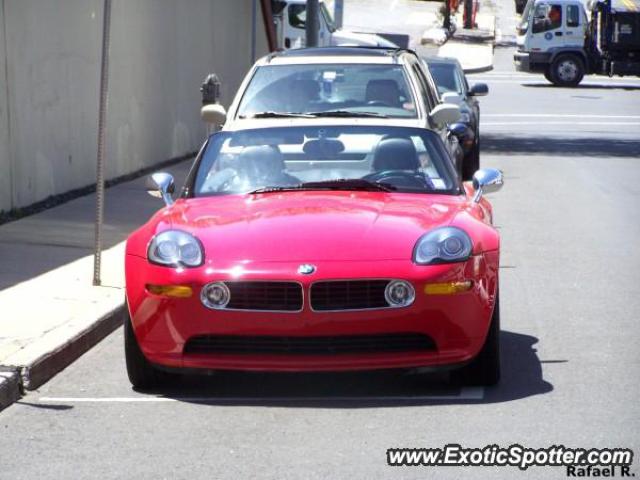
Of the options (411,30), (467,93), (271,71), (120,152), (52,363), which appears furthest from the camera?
(411,30)

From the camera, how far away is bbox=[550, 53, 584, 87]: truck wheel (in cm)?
4428

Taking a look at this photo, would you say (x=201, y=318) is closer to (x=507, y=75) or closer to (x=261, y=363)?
(x=261, y=363)

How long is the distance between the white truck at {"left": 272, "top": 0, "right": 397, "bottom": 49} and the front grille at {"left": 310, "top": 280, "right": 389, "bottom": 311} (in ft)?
87.8

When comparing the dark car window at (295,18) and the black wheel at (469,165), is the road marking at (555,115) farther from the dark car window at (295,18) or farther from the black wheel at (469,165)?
the black wheel at (469,165)

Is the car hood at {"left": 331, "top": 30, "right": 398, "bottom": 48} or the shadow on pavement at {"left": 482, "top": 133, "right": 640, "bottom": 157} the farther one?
the car hood at {"left": 331, "top": 30, "right": 398, "bottom": 48}

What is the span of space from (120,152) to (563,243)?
22.2 ft

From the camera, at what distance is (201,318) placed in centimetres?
706

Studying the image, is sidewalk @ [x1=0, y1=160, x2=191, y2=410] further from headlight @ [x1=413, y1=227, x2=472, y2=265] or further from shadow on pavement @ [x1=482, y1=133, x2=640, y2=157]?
shadow on pavement @ [x1=482, y1=133, x2=640, y2=157]

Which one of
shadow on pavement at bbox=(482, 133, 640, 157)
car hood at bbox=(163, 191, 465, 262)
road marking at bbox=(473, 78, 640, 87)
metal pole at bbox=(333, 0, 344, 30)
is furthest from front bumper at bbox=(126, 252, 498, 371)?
metal pole at bbox=(333, 0, 344, 30)

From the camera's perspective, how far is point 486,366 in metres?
7.32

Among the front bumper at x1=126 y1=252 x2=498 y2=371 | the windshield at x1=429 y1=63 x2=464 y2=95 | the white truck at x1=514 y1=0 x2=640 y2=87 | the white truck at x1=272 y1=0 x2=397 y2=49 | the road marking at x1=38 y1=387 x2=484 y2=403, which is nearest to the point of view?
the front bumper at x1=126 y1=252 x2=498 y2=371

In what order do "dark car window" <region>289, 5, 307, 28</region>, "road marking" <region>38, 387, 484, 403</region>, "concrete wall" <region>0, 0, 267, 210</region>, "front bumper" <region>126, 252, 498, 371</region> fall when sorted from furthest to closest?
"dark car window" <region>289, 5, 307, 28</region>
"concrete wall" <region>0, 0, 267, 210</region>
"road marking" <region>38, 387, 484, 403</region>
"front bumper" <region>126, 252, 498, 371</region>

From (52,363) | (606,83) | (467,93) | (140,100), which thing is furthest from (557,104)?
(52,363)

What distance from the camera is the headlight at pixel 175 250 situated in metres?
7.17
